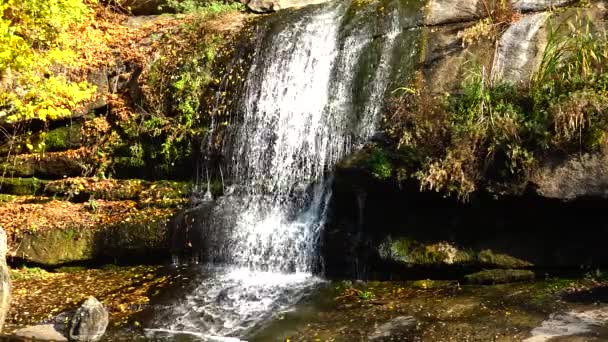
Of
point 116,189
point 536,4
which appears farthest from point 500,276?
point 116,189

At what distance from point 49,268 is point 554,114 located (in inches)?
305

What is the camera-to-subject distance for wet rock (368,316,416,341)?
6.31 m

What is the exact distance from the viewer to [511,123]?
7555mm

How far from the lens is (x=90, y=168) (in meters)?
11.3

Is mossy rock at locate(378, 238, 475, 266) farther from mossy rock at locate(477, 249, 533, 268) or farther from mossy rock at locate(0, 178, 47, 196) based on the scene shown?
mossy rock at locate(0, 178, 47, 196)

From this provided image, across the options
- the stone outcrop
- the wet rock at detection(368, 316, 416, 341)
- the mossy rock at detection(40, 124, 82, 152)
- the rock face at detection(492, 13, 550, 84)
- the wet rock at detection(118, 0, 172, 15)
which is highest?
the wet rock at detection(118, 0, 172, 15)

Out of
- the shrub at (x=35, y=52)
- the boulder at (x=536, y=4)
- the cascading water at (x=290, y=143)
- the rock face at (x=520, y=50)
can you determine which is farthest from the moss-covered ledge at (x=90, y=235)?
the boulder at (x=536, y=4)

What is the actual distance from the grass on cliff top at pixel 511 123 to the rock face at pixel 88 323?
410 cm

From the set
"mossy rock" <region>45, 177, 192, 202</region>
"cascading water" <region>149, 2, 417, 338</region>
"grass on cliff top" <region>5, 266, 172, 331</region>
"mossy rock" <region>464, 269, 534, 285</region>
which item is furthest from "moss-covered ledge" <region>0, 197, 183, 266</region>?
"mossy rock" <region>464, 269, 534, 285</region>

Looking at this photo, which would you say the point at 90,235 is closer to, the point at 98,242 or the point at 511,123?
the point at 98,242

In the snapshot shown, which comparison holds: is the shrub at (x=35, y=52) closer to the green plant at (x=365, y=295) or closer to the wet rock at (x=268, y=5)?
the wet rock at (x=268, y=5)

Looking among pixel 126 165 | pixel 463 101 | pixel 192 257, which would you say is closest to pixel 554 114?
pixel 463 101

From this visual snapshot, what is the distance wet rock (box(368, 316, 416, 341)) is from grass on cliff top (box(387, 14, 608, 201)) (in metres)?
1.81

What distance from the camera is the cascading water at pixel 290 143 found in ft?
27.9
